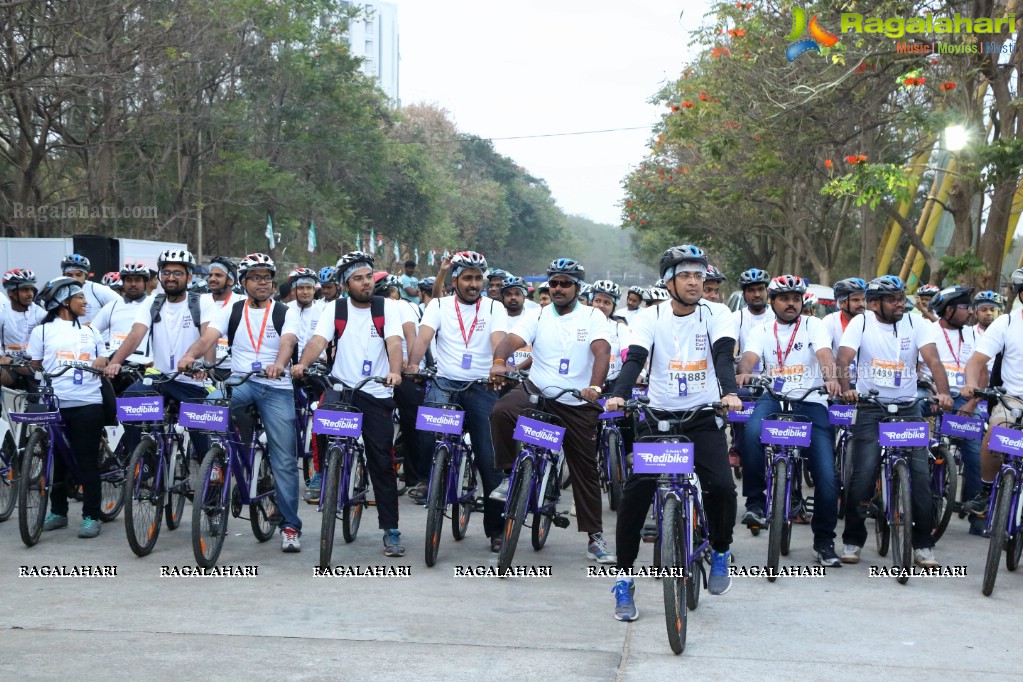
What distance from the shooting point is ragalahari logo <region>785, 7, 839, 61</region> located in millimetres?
17802

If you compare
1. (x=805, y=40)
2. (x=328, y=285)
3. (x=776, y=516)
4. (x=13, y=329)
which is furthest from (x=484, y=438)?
(x=805, y=40)

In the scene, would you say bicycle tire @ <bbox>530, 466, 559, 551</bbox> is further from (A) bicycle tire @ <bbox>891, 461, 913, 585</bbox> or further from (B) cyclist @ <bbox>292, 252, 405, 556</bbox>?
(A) bicycle tire @ <bbox>891, 461, 913, 585</bbox>

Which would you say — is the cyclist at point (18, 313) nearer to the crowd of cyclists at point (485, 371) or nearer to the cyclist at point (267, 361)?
the crowd of cyclists at point (485, 371)

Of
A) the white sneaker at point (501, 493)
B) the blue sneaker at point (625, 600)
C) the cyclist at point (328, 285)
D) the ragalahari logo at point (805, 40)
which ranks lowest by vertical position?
the blue sneaker at point (625, 600)

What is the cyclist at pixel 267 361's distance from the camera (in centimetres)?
887

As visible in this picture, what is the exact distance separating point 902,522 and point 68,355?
6.06 meters

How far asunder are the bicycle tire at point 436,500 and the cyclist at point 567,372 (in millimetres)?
354

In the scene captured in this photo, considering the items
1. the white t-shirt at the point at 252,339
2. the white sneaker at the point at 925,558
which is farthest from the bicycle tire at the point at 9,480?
the white sneaker at the point at 925,558

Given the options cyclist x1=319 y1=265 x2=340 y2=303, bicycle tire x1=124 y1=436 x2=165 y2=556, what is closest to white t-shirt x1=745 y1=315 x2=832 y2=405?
bicycle tire x1=124 y1=436 x2=165 y2=556

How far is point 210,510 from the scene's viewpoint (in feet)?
27.5

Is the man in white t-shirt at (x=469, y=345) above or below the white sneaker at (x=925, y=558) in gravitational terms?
above

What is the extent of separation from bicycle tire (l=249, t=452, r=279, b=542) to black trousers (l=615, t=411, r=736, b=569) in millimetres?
3047

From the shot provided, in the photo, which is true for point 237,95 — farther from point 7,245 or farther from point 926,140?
point 926,140

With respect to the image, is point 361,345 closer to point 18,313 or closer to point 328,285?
point 18,313
